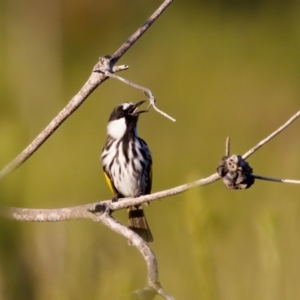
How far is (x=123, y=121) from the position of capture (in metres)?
2.96

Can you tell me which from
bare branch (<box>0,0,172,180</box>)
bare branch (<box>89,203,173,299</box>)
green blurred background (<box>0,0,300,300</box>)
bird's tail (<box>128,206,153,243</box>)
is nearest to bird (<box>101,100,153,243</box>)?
bird's tail (<box>128,206,153,243</box>)

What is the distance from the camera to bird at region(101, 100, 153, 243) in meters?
2.84

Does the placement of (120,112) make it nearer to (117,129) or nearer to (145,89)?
(117,129)

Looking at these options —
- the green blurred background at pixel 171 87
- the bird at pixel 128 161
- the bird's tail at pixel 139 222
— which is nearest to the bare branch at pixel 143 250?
the green blurred background at pixel 171 87

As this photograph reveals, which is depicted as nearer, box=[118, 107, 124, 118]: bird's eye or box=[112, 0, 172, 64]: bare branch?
box=[112, 0, 172, 64]: bare branch

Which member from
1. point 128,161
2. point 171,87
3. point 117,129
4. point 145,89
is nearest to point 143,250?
point 145,89

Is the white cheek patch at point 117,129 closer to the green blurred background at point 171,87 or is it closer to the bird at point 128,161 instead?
the bird at point 128,161

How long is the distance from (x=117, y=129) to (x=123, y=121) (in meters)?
0.04

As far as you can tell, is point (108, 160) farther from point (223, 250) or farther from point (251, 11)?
point (251, 11)

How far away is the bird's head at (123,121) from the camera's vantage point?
9.62ft

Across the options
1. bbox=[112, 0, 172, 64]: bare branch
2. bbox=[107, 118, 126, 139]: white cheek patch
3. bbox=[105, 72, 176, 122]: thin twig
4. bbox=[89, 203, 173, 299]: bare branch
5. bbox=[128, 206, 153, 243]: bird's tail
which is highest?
bbox=[112, 0, 172, 64]: bare branch

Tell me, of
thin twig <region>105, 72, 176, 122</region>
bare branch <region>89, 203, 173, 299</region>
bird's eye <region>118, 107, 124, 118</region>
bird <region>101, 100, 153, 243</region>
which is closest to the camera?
bare branch <region>89, 203, 173, 299</region>

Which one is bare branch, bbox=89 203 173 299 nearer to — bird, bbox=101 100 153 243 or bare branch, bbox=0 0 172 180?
bare branch, bbox=0 0 172 180

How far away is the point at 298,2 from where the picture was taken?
9.43m
